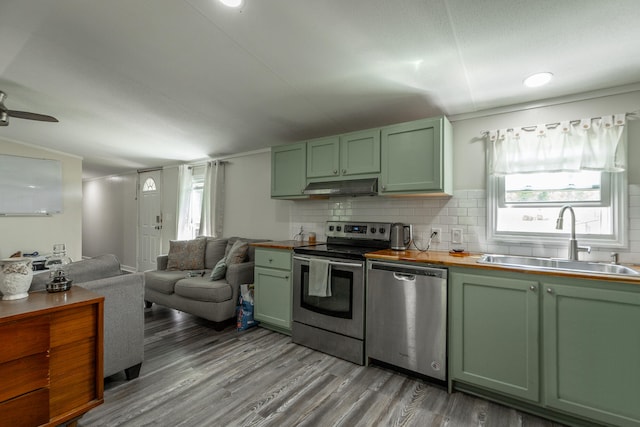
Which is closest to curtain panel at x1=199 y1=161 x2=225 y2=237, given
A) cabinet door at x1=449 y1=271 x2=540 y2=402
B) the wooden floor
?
the wooden floor

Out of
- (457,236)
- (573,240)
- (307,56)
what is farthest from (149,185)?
(573,240)

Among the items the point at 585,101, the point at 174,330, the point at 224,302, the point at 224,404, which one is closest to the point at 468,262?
the point at 585,101

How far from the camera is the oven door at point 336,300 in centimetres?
241

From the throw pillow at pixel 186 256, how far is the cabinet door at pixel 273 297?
4.36ft

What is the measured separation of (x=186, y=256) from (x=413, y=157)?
3.28m

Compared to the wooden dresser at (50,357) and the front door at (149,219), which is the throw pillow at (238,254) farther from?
the front door at (149,219)

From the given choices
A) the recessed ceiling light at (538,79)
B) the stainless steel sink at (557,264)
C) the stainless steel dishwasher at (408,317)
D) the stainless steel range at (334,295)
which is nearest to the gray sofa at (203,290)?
the stainless steel range at (334,295)

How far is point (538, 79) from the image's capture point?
6.62 feet

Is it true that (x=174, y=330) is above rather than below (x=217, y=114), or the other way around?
below

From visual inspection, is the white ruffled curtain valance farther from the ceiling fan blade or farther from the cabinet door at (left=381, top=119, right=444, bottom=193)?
the ceiling fan blade

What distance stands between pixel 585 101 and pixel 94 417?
4.04m

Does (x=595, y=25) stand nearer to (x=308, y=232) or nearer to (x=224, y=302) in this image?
(x=308, y=232)

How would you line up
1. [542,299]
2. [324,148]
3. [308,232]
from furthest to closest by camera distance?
[308,232]
[324,148]
[542,299]

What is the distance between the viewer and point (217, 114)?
9.96ft
